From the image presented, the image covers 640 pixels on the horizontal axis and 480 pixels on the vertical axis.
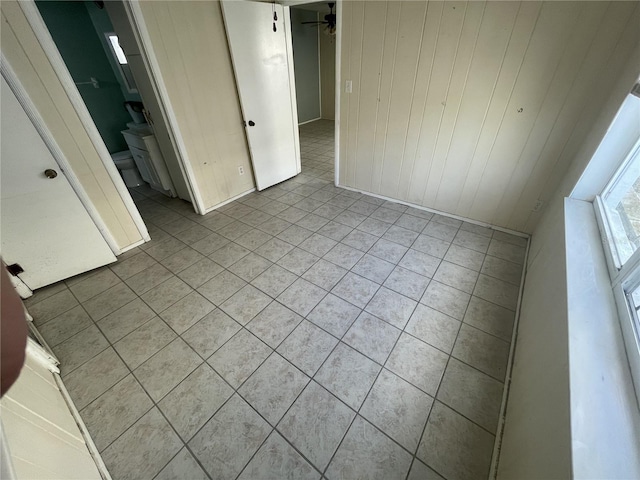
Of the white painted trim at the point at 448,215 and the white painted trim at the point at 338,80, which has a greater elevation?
the white painted trim at the point at 338,80

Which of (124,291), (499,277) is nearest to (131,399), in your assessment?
(124,291)

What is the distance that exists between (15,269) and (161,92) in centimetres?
178

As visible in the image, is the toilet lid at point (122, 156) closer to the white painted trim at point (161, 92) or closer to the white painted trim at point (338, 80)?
the white painted trim at point (161, 92)

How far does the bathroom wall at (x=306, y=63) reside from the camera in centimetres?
556

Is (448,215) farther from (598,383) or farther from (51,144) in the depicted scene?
(51,144)

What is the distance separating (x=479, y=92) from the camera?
216 centimetres

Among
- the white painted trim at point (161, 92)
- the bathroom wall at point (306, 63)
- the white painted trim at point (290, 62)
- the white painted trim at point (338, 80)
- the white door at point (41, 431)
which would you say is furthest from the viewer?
the bathroom wall at point (306, 63)

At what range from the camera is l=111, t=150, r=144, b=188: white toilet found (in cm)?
352

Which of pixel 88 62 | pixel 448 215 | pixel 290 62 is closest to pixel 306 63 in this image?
pixel 290 62

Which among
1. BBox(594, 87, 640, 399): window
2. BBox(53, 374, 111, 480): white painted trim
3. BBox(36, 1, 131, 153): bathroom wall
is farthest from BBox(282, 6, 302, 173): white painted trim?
BBox(53, 374, 111, 480): white painted trim

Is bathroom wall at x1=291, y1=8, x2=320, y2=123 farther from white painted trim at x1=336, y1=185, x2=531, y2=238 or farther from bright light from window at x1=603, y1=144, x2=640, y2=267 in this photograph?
bright light from window at x1=603, y1=144, x2=640, y2=267

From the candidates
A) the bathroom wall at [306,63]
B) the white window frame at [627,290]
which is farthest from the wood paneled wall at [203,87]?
the bathroom wall at [306,63]

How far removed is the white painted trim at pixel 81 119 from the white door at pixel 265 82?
4.44 ft

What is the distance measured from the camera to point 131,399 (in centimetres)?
144
